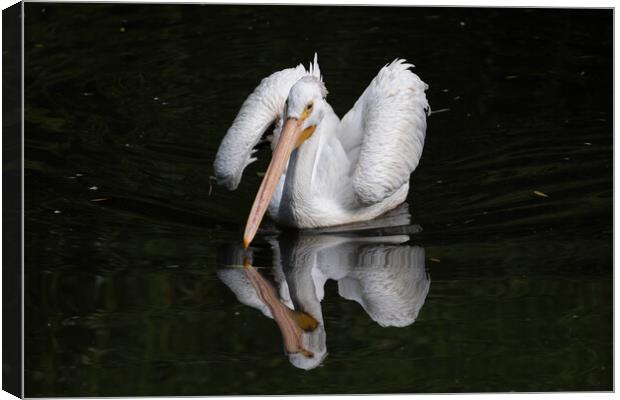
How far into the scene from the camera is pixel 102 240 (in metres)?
6.65

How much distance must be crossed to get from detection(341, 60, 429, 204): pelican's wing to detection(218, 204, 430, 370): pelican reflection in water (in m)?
0.25

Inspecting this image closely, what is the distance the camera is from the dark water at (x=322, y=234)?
517cm

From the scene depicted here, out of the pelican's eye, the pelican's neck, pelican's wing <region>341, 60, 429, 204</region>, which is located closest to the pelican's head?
the pelican's eye

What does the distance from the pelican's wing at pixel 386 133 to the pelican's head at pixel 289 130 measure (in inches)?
19.4

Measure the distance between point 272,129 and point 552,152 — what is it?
173cm

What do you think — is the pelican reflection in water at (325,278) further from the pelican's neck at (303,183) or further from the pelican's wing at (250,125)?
the pelican's wing at (250,125)

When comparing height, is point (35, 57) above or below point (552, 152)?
above

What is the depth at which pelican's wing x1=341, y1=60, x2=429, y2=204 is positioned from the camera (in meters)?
6.86

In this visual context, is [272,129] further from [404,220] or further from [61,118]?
[61,118]

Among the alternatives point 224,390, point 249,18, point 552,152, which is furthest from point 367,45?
point 224,390

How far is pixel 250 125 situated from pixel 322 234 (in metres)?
0.71

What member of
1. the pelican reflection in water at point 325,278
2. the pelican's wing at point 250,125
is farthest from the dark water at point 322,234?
the pelican's wing at point 250,125

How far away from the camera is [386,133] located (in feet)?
23.0

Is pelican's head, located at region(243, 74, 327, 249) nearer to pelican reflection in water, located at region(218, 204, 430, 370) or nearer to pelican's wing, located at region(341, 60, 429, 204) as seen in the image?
pelican reflection in water, located at region(218, 204, 430, 370)
